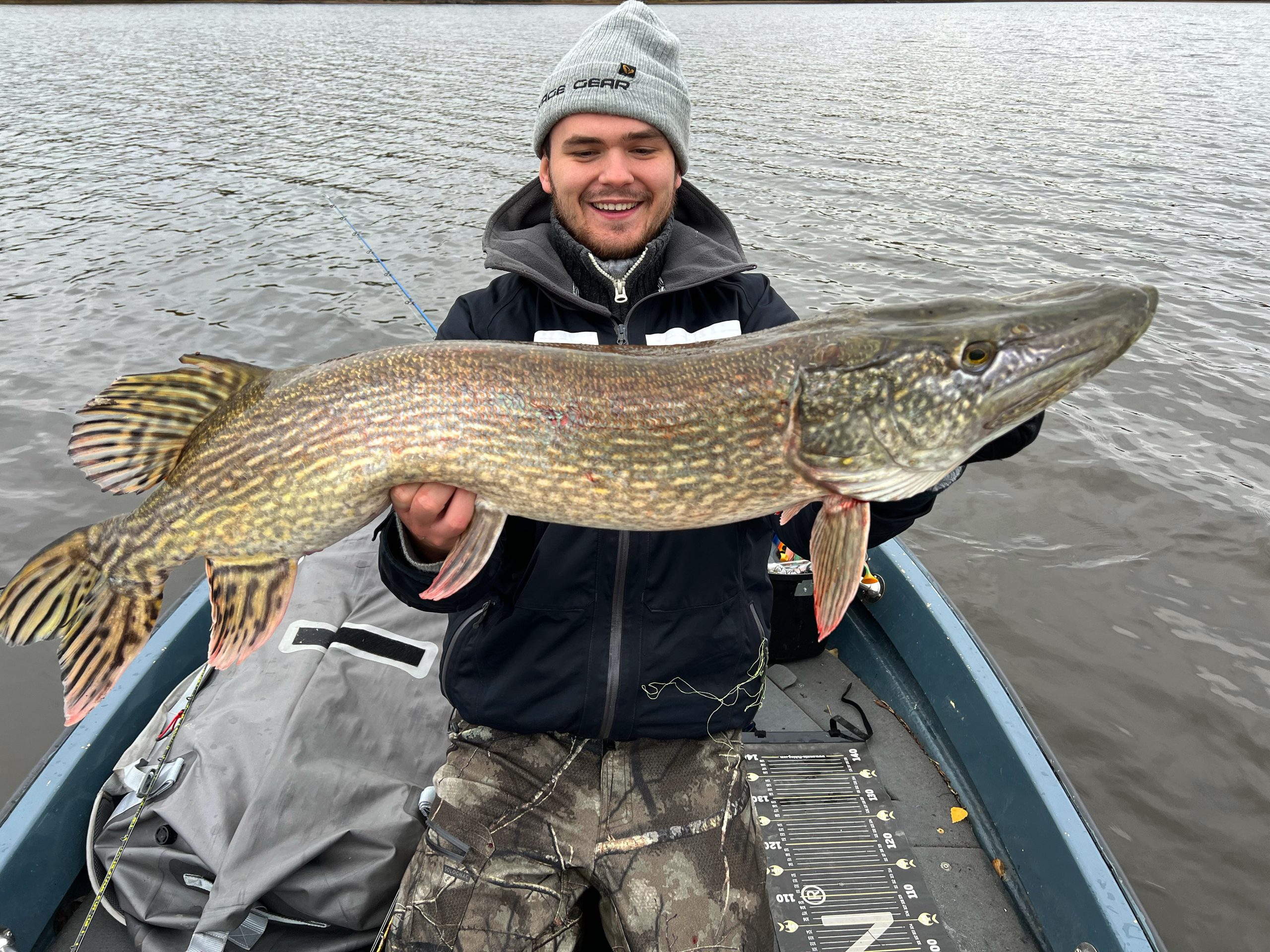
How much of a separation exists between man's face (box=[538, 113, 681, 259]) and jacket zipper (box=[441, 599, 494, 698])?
106 centimetres

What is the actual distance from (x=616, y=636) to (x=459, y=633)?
15.1 inches

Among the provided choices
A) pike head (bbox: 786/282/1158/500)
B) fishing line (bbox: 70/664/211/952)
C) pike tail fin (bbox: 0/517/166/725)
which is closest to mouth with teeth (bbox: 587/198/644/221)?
pike head (bbox: 786/282/1158/500)

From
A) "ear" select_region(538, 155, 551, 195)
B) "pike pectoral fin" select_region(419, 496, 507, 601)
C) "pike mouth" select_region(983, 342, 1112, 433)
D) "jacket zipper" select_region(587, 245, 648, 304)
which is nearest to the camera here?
"pike mouth" select_region(983, 342, 1112, 433)

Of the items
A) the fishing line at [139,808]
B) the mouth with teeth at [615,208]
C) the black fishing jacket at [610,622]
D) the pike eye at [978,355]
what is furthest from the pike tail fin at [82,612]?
the pike eye at [978,355]

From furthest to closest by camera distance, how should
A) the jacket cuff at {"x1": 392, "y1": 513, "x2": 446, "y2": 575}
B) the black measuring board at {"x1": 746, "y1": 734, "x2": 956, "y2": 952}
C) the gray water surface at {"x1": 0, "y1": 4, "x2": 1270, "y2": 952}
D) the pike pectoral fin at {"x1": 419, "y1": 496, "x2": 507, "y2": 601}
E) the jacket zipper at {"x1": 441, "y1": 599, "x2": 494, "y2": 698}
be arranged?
the gray water surface at {"x1": 0, "y1": 4, "x2": 1270, "y2": 952} → the black measuring board at {"x1": 746, "y1": 734, "x2": 956, "y2": 952} → the jacket zipper at {"x1": 441, "y1": 599, "x2": 494, "y2": 698} → the jacket cuff at {"x1": 392, "y1": 513, "x2": 446, "y2": 575} → the pike pectoral fin at {"x1": 419, "y1": 496, "x2": 507, "y2": 601}

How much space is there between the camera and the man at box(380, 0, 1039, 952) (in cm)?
172

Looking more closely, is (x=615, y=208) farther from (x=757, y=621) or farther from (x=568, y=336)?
(x=757, y=621)

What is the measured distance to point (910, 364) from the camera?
162 cm

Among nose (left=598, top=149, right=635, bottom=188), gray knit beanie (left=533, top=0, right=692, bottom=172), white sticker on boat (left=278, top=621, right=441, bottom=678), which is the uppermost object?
gray knit beanie (left=533, top=0, right=692, bottom=172)

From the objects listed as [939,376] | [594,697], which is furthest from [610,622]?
[939,376]

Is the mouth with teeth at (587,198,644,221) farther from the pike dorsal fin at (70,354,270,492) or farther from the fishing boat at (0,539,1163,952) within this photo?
the fishing boat at (0,539,1163,952)

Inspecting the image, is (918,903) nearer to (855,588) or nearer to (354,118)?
(855,588)

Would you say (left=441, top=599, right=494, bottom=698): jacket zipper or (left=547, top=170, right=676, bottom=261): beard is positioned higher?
(left=547, top=170, right=676, bottom=261): beard

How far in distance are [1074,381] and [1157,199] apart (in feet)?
31.3
